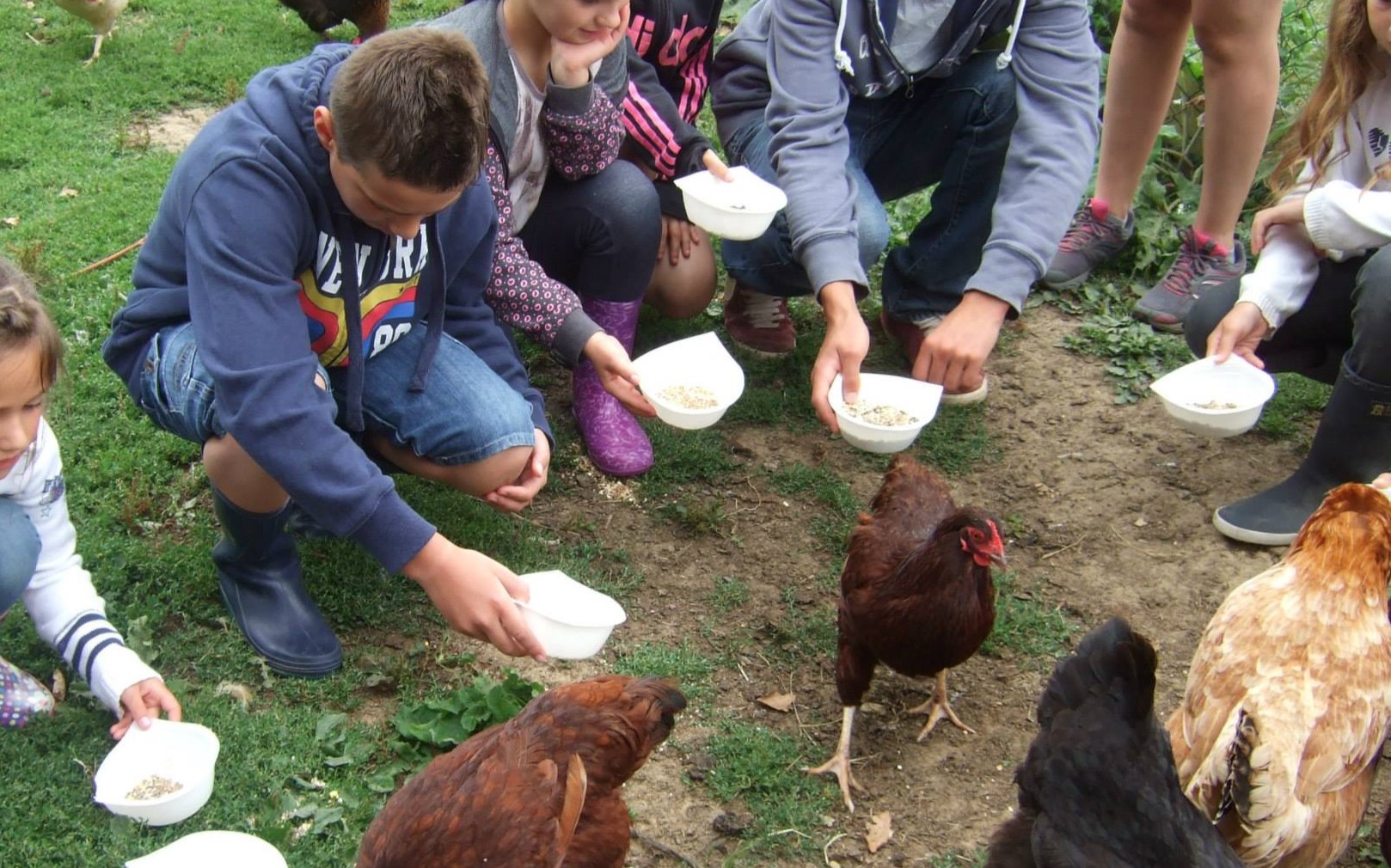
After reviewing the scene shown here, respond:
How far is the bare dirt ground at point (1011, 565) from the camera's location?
109 inches

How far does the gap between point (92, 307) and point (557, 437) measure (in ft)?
5.58

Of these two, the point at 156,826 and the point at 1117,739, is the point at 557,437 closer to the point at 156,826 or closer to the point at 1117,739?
the point at 156,826

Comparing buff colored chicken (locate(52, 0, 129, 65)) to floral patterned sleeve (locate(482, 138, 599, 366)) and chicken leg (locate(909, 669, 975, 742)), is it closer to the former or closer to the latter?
floral patterned sleeve (locate(482, 138, 599, 366))

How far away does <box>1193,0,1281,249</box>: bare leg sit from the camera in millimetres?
3986

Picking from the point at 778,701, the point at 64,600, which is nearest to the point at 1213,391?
the point at 778,701

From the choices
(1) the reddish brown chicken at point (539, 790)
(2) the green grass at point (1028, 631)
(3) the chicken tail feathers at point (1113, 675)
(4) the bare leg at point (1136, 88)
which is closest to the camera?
(1) the reddish brown chicken at point (539, 790)

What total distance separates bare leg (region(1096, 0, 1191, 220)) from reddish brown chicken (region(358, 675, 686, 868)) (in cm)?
325

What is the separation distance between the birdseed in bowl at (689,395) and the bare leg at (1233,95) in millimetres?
2316

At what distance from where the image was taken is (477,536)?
335 centimetres

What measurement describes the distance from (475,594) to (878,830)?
3.78ft

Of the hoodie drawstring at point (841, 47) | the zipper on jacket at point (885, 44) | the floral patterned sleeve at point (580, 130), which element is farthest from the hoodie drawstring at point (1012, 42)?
the floral patterned sleeve at point (580, 130)

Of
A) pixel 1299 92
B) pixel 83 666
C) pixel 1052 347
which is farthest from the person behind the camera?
pixel 1299 92

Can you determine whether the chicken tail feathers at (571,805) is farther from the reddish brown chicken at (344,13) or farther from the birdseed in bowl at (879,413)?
the reddish brown chicken at (344,13)

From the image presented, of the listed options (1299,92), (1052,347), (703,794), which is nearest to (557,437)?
(703,794)
